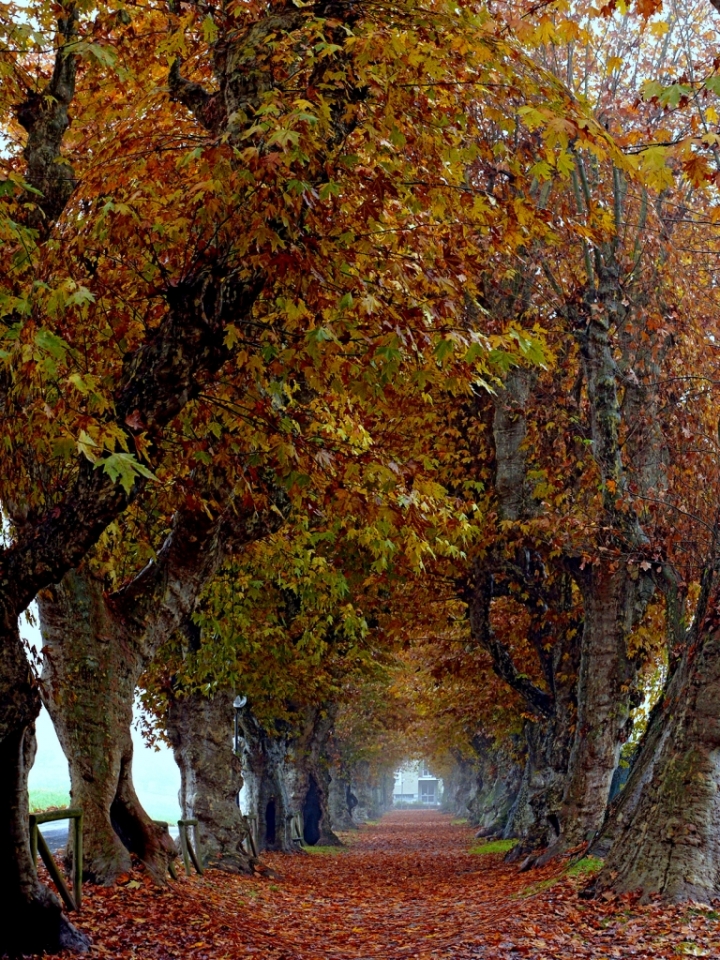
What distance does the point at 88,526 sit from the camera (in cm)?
811

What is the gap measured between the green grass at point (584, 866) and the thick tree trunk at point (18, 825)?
844 cm

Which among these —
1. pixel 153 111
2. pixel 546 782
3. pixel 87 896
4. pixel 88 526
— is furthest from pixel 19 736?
pixel 546 782

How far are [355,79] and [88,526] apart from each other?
508 centimetres

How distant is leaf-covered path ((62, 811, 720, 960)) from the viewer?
31.9 ft

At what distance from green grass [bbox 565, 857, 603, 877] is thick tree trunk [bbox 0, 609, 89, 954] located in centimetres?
844

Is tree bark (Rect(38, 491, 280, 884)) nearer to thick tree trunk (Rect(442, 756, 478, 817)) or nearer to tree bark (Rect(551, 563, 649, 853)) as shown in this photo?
tree bark (Rect(551, 563, 649, 853))

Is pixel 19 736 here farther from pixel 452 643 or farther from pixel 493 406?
pixel 452 643

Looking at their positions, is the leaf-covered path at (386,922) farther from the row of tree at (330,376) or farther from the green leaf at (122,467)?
the green leaf at (122,467)

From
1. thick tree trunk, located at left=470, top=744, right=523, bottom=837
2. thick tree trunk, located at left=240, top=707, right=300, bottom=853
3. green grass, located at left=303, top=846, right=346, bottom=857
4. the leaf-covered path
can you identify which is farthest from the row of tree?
thick tree trunk, located at left=470, top=744, right=523, bottom=837

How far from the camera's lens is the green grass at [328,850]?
3266 centimetres

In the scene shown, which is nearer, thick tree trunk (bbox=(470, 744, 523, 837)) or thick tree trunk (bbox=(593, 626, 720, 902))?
thick tree trunk (bbox=(593, 626, 720, 902))

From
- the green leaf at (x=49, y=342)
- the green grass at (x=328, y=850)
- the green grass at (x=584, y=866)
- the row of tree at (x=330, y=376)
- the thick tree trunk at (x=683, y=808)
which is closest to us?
the green leaf at (x=49, y=342)

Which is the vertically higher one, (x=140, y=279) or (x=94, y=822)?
(x=140, y=279)

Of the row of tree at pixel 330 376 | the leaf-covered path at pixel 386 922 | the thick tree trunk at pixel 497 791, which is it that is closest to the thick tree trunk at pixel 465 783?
the thick tree trunk at pixel 497 791
